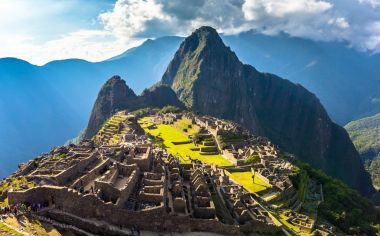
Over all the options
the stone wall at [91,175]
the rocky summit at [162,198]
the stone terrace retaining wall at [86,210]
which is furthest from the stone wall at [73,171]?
the stone terrace retaining wall at [86,210]

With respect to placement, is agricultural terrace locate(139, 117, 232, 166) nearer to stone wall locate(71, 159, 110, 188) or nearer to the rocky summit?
the rocky summit

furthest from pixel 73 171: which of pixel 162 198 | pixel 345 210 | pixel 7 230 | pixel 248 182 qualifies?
pixel 345 210

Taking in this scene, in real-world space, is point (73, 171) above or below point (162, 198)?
Result: above

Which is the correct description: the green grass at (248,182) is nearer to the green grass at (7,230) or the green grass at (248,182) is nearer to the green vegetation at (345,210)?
the green vegetation at (345,210)

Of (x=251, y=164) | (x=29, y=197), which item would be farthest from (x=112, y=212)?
(x=251, y=164)

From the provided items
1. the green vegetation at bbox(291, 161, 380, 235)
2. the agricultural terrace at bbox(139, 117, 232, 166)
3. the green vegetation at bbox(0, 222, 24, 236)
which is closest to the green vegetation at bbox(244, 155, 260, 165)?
the agricultural terrace at bbox(139, 117, 232, 166)

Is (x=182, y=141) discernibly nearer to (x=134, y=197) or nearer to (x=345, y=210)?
(x=345, y=210)
